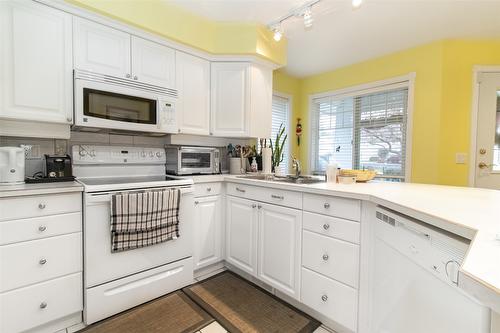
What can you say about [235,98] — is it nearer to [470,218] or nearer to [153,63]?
[153,63]

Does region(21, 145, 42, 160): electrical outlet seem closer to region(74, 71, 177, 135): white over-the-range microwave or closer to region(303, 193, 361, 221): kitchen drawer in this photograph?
region(74, 71, 177, 135): white over-the-range microwave

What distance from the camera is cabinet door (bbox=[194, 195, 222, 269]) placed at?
7.00ft

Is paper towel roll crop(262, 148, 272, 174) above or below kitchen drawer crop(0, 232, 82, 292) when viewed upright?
above

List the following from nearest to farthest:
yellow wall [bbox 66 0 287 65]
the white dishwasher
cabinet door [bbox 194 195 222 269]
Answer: the white dishwasher → yellow wall [bbox 66 0 287 65] → cabinet door [bbox 194 195 222 269]

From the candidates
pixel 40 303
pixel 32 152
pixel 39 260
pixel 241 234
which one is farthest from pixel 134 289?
pixel 32 152

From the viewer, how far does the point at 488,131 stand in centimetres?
256

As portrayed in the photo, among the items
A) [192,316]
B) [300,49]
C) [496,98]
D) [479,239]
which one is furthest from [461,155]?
[192,316]

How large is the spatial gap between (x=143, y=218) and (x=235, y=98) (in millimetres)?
1508

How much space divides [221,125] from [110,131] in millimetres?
1048

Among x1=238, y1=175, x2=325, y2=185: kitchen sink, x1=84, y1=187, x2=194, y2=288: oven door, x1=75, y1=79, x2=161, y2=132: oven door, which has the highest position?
x1=75, y1=79, x2=161, y2=132: oven door

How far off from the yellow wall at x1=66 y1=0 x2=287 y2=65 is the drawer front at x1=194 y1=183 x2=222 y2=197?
1.37m

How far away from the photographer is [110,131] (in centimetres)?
207

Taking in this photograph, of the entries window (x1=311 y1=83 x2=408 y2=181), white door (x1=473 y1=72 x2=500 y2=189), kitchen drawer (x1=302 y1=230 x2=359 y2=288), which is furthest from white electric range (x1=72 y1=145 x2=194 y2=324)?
white door (x1=473 y1=72 x2=500 y2=189)

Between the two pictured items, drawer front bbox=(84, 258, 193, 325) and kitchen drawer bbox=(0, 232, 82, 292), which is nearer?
kitchen drawer bbox=(0, 232, 82, 292)
